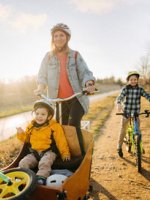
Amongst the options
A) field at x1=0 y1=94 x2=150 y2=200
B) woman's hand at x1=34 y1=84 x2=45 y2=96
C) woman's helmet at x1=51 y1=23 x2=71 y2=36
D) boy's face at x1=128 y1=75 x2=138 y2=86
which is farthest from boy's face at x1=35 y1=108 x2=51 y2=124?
boy's face at x1=128 y1=75 x2=138 y2=86

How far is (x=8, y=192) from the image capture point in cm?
270

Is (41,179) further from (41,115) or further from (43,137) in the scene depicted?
(41,115)

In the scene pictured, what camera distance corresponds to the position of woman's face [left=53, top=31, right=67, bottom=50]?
4.08 m

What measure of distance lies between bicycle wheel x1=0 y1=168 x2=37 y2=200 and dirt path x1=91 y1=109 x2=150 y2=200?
1911mm

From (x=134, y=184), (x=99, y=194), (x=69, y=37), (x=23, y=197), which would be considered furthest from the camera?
(x=134, y=184)

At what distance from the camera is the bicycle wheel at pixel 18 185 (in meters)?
2.54

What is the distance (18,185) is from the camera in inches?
108

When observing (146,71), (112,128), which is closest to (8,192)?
(112,128)

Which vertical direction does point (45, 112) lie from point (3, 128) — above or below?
above

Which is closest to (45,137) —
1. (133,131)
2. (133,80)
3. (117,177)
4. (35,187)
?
(35,187)

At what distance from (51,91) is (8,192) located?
191 cm

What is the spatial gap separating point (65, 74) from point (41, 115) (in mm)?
785

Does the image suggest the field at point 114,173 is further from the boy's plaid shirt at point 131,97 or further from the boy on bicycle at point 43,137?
the boy on bicycle at point 43,137

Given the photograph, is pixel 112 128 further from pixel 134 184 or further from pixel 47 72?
pixel 47 72
